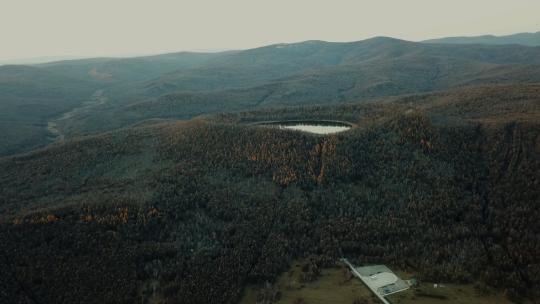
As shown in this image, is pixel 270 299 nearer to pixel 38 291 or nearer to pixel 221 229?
pixel 221 229

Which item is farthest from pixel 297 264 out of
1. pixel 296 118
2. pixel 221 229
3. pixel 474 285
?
pixel 296 118

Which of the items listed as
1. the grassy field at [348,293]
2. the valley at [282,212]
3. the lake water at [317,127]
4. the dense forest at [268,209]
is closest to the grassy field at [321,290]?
the grassy field at [348,293]

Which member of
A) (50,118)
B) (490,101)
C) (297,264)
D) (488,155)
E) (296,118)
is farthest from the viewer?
(50,118)

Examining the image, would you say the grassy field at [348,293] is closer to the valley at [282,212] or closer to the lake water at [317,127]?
the valley at [282,212]

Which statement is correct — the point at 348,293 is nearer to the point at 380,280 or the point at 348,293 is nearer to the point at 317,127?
the point at 380,280

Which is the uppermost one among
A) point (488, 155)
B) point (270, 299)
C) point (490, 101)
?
point (490, 101)

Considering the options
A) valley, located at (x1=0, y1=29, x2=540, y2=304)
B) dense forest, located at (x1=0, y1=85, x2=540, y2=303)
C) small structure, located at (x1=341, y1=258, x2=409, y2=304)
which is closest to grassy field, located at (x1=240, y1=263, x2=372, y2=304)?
valley, located at (x1=0, y1=29, x2=540, y2=304)

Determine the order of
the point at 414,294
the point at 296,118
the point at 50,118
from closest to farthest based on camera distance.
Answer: the point at 414,294 < the point at 296,118 < the point at 50,118
